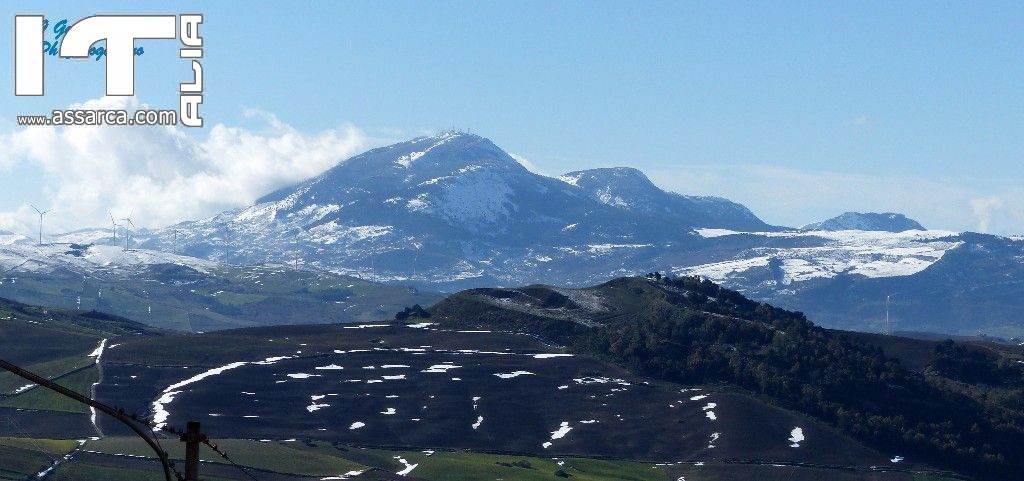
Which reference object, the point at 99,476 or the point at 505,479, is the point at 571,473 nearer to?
the point at 505,479

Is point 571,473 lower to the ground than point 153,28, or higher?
lower

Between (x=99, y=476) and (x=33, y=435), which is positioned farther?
(x=33, y=435)

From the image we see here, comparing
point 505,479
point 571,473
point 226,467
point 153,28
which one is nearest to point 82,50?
point 153,28

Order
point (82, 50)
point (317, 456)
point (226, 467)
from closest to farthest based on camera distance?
point (82, 50) < point (226, 467) < point (317, 456)

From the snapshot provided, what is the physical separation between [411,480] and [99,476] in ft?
126

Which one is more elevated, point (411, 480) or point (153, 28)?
point (153, 28)

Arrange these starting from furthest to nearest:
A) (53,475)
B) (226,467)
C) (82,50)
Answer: (226,467) → (53,475) → (82,50)

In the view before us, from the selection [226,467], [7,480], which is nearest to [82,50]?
[7,480]

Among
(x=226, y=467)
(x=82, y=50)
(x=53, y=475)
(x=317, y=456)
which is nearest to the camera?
(x=82, y=50)

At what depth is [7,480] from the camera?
497 feet

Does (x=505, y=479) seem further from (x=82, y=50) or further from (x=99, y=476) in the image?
(x=82, y=50)

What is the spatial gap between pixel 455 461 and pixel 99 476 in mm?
53519

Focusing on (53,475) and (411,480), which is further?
(411,480)

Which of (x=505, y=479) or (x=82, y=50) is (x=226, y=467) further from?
(x=82, y=50)
